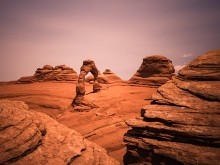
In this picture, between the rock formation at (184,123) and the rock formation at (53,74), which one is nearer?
the rock formation at (184,123)

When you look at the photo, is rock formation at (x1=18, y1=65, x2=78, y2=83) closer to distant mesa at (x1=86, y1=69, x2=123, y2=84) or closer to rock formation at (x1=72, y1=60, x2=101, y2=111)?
distant mesa at (x1=86, y1=69, x2=123, y2=84)

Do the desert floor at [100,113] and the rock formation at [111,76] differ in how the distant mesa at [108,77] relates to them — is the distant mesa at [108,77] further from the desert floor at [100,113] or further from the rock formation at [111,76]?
the desert floor at [100,113]

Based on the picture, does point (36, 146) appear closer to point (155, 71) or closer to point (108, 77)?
point (155, 71)

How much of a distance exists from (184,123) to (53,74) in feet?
106

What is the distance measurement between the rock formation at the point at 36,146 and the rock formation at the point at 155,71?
2127cm

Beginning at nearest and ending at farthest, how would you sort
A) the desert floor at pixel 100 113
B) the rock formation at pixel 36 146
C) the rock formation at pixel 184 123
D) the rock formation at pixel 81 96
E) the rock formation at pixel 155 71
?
the rock formation at pixel 184 123
the rock formation at pixel 36 146
the desert floor at pixel 100 113
the rock formation at pixel 81 96
the rock formation at pixel 155 71

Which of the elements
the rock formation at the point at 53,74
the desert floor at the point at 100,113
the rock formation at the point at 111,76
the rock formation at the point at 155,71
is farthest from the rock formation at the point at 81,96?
the rock formation at the point at 111,76

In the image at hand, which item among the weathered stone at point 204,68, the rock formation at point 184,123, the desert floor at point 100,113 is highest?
the weathered stone at point 204,68

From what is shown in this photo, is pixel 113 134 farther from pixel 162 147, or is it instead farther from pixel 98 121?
pixel 162 147

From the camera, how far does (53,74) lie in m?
36.1

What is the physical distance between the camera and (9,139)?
672cm

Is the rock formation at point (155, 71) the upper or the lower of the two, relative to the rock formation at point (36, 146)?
upper

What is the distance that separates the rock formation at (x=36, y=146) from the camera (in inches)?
258

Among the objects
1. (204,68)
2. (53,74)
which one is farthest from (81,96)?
(53,74)
